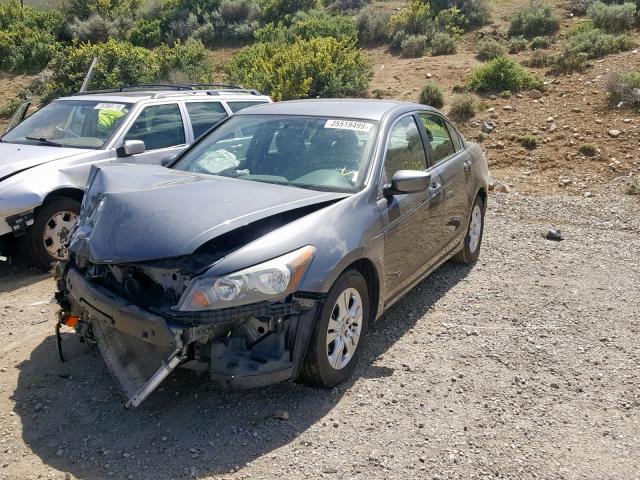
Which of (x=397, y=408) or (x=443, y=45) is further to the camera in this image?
(x=443, y=45)

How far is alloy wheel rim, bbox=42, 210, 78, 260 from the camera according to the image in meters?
6.17

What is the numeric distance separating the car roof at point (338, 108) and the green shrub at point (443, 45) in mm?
13342

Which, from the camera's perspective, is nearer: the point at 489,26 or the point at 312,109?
the point at 312,109

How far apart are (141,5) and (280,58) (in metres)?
13.6

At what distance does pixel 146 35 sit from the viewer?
24.0 meters

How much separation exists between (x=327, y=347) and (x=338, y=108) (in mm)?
2073

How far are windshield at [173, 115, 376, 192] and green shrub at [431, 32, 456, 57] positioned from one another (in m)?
14.0

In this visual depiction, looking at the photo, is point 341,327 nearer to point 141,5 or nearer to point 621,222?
point 621,222

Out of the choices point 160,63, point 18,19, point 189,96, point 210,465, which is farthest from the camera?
point 18,19

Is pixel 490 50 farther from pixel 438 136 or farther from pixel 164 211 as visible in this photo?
pixel 164 211

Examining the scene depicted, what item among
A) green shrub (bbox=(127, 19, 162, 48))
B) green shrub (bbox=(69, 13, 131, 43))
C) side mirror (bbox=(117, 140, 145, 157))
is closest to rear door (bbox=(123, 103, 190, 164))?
side mirror (bbox=(117, 140, 145, 157))

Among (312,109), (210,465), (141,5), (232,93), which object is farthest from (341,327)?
(141,5)

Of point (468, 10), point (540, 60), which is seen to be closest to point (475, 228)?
point (540, 60)

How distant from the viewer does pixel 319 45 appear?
637 inches
